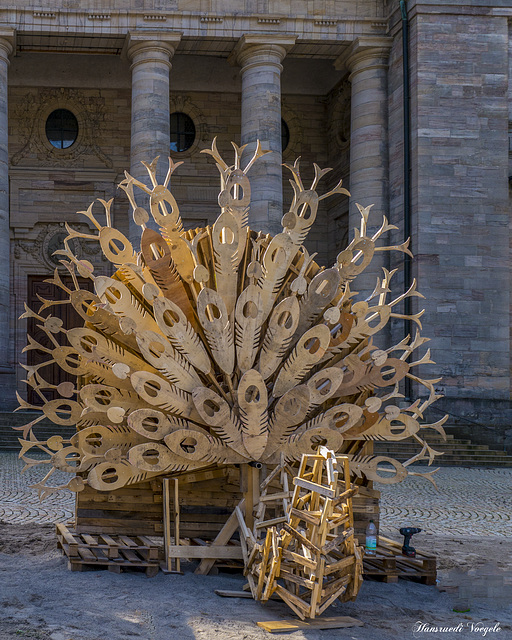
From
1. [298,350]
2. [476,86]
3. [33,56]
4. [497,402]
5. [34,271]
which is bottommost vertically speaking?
[497,402]

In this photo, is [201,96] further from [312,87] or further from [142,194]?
[142,194]

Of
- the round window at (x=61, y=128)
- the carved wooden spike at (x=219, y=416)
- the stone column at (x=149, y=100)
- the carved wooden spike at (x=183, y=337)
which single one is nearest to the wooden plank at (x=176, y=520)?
the carved wooden spike at (x=219, y=416)

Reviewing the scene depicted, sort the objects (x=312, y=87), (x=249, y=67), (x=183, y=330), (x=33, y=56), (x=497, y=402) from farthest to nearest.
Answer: (x=312, y=87)
(x=33, y=56)
(x=249, y=67)
(x=497, y=402)
(x=183, y=330)

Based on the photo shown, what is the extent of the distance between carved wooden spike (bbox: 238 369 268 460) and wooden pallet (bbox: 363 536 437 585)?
1.37 metres

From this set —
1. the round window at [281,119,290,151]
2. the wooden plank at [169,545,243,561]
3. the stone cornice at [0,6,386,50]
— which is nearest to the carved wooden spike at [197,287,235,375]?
the wooden plank at [169,545,243,561]

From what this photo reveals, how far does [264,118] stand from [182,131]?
612 cm

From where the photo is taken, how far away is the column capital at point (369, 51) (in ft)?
78.2

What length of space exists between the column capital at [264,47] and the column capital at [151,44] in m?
1.77

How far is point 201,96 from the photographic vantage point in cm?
2866

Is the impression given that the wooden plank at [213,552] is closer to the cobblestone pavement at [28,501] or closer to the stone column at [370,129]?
the cobblestone pavement at [28,501]

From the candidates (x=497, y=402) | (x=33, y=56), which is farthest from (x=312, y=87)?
(x=497, y=402)

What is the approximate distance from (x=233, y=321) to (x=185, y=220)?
867 inches

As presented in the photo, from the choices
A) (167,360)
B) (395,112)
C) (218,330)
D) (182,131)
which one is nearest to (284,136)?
(182,131)

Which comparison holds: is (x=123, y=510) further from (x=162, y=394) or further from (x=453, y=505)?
(x=453, y=505)
